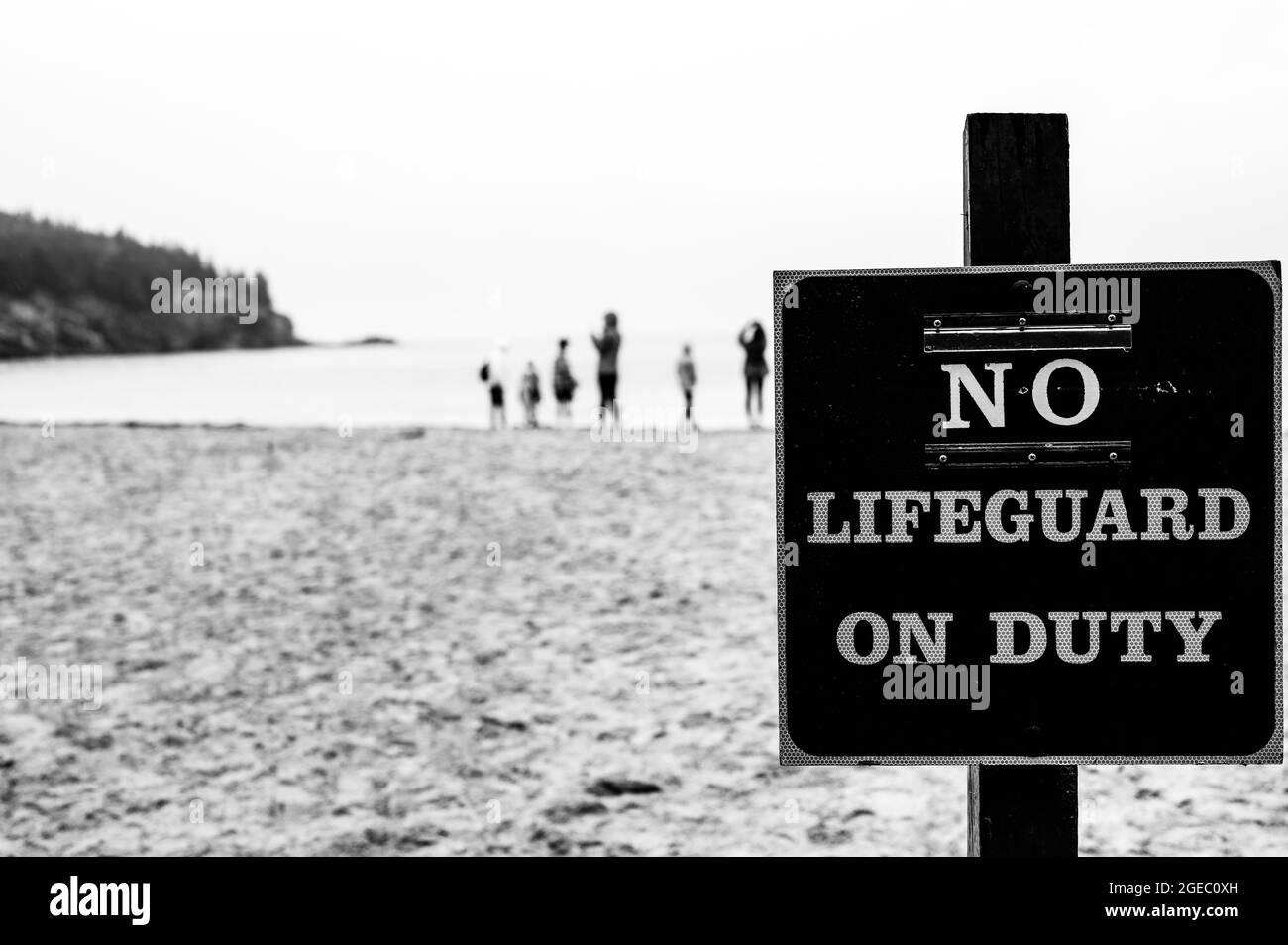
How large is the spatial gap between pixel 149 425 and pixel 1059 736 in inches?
679

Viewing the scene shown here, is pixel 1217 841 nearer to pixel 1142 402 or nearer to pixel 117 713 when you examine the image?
pixel 1142 402

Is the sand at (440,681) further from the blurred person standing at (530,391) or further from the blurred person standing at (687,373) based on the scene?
the blurred person standing at (530,391)

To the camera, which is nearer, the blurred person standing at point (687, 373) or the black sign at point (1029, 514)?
the black sign at point (1029, 514)

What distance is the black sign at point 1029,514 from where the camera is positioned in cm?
263

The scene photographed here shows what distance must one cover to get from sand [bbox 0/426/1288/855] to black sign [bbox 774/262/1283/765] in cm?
297

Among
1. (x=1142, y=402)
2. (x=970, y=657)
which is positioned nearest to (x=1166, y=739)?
(x=970, y=657)

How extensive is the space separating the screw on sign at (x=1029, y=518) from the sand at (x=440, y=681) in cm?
296

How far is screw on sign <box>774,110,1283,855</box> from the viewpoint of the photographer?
263 centimetres
